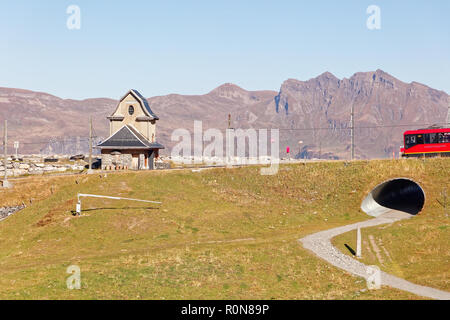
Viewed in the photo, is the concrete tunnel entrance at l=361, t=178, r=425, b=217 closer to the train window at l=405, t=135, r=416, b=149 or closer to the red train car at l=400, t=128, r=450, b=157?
the red train car at l=400, t=128, r=450, b=157

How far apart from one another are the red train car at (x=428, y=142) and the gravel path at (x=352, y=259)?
2084 cm

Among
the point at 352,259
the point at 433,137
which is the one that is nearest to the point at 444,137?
the point at 433,137

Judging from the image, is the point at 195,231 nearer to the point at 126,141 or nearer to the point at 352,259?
the point at 352,259

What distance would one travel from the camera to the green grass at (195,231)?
33.8m

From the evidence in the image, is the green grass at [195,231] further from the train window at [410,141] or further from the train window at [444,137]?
the train window at [410,141]

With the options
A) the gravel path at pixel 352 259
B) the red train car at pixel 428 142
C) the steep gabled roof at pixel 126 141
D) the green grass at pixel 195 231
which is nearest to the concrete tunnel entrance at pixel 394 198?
the green grass at pixel 195 231

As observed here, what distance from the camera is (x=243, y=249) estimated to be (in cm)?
4259

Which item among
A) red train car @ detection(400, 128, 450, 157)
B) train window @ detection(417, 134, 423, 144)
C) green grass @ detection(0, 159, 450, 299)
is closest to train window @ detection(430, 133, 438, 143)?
red train car @ detection(400, 128, 450, 157)

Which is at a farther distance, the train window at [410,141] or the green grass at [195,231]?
the train window at [410,141]

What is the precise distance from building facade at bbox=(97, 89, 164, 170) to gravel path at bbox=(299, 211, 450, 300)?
38.3 metres
